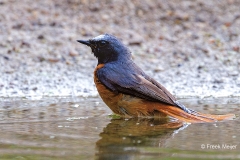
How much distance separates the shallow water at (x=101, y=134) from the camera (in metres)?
4.25

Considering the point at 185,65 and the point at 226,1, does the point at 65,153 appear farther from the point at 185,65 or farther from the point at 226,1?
the point at 226,1

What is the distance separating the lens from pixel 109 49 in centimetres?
651

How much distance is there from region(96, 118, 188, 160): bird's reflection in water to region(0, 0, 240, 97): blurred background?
1.72 meters

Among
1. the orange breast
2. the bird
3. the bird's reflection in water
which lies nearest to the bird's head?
the bird

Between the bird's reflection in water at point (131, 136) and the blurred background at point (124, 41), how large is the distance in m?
1.72

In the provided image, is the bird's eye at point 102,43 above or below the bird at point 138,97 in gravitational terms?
above

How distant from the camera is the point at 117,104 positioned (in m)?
6.02

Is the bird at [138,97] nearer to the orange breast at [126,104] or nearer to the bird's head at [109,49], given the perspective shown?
the orange breast at [126,104]

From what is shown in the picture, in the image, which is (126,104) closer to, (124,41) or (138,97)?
(138,97)

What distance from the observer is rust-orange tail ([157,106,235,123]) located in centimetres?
574

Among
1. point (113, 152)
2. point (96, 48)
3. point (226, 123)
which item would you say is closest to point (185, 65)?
point (96, 48)

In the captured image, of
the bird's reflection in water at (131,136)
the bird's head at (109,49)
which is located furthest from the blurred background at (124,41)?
the bird's reflection in water at (131,136)

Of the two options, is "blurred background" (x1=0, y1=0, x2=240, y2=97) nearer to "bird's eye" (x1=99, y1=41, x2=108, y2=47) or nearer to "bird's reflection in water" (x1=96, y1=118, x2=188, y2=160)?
"bird's eye" (x1=99, y1=41, x2=108, y2=47)

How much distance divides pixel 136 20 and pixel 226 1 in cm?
201
